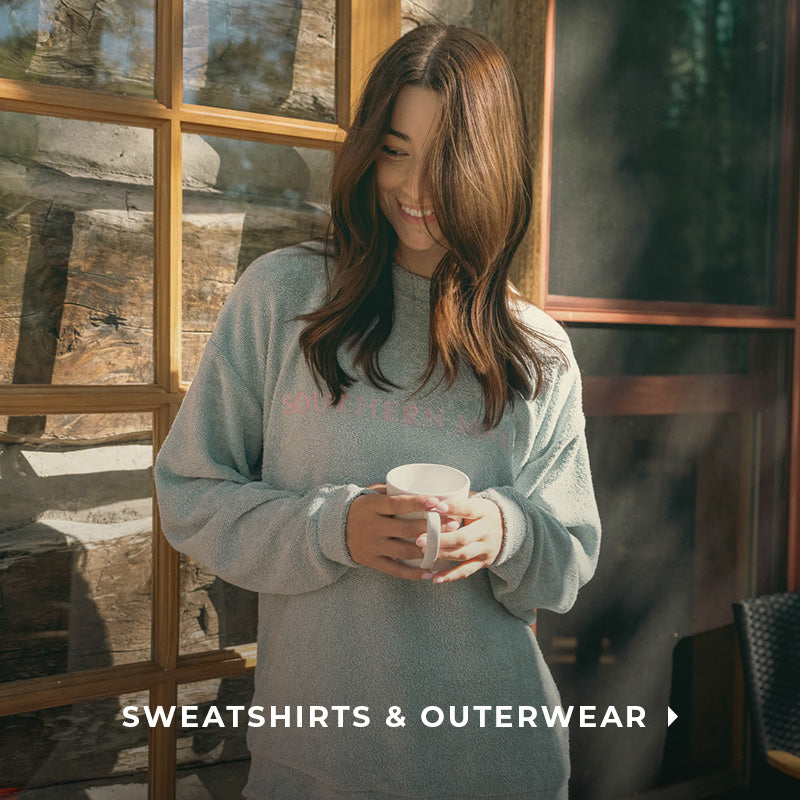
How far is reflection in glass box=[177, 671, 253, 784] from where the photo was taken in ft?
4.73

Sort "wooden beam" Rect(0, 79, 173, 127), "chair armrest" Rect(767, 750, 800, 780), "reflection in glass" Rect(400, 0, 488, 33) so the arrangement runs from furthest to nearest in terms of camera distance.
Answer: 1. "chair armrest" Rect(767, 750, 800, 780)
2. "reflection in glass" Rect(400, 0, 488, 33)
3. "wooden beam" Rect(0, 79, 173, 127)

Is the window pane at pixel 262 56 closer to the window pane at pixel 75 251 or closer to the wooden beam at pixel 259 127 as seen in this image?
the wooden beam at pixel 259 127

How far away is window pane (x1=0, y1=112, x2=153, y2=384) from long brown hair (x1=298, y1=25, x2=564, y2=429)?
1.30 feet

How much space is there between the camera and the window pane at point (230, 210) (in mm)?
1374

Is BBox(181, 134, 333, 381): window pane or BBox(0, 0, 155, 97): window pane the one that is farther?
BBox(181, 134, 333, 381): window pane

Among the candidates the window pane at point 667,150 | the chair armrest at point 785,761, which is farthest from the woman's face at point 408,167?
the chair armrest at point 785,761

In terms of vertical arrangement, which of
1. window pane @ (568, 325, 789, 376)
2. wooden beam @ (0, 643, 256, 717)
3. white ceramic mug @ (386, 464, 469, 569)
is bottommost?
wooden beam @ (0, 643, 256, 717)

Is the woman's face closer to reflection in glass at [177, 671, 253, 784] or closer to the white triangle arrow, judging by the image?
reflection in glass at [177, 671, 253, 784]

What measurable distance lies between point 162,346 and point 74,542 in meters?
0.40

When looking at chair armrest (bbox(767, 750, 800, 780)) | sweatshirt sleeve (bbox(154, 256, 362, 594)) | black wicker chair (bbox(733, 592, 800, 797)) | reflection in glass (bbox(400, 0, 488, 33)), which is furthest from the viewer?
black wicker chair (bbox(733, 592, 800, 797))

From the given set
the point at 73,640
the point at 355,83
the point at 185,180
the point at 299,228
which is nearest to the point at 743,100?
the point at 355,83

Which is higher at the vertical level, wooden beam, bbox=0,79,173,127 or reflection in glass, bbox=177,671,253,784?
wooden beam, bbox=0,79,173,127

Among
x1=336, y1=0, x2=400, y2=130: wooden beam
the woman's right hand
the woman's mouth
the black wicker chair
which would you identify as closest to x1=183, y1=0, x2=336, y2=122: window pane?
x1=336, y1=0, x2=400, y2=130: wooden beam

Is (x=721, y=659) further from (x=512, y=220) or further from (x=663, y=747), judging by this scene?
(x=512, y=220)
